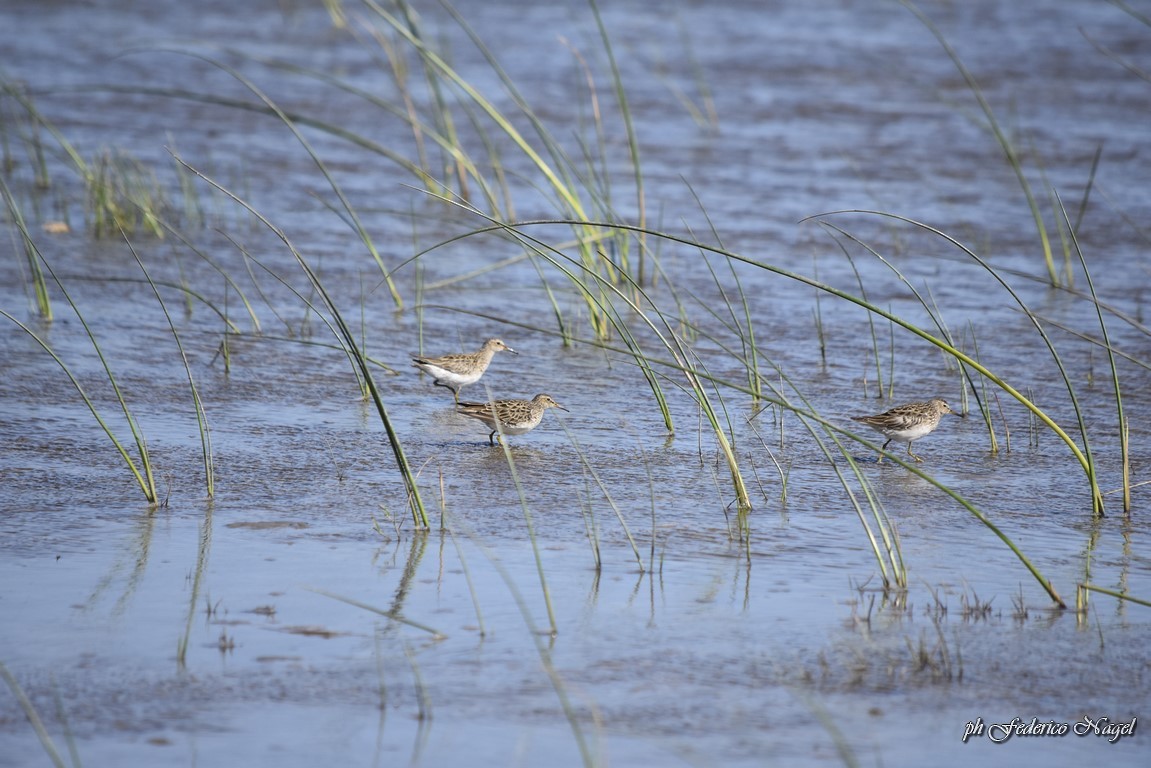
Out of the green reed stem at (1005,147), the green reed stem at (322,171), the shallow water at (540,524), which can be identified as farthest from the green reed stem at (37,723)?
the green reed stem at (1005,147)

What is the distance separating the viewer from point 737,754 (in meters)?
4.09

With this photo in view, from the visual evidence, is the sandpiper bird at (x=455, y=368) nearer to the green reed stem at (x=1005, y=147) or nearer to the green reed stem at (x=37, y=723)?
the green reed stem at (x=1005, y=147)

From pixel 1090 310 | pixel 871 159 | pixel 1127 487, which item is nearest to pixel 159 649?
pixel 1127 487

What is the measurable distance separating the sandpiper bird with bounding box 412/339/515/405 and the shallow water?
0.20 m

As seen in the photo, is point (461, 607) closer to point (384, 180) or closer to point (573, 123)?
point (384, 180)

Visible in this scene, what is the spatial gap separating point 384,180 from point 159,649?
983cm

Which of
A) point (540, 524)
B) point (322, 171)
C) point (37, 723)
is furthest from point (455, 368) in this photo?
point (37, 723)

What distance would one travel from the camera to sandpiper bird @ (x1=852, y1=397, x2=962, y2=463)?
727 centimetres
